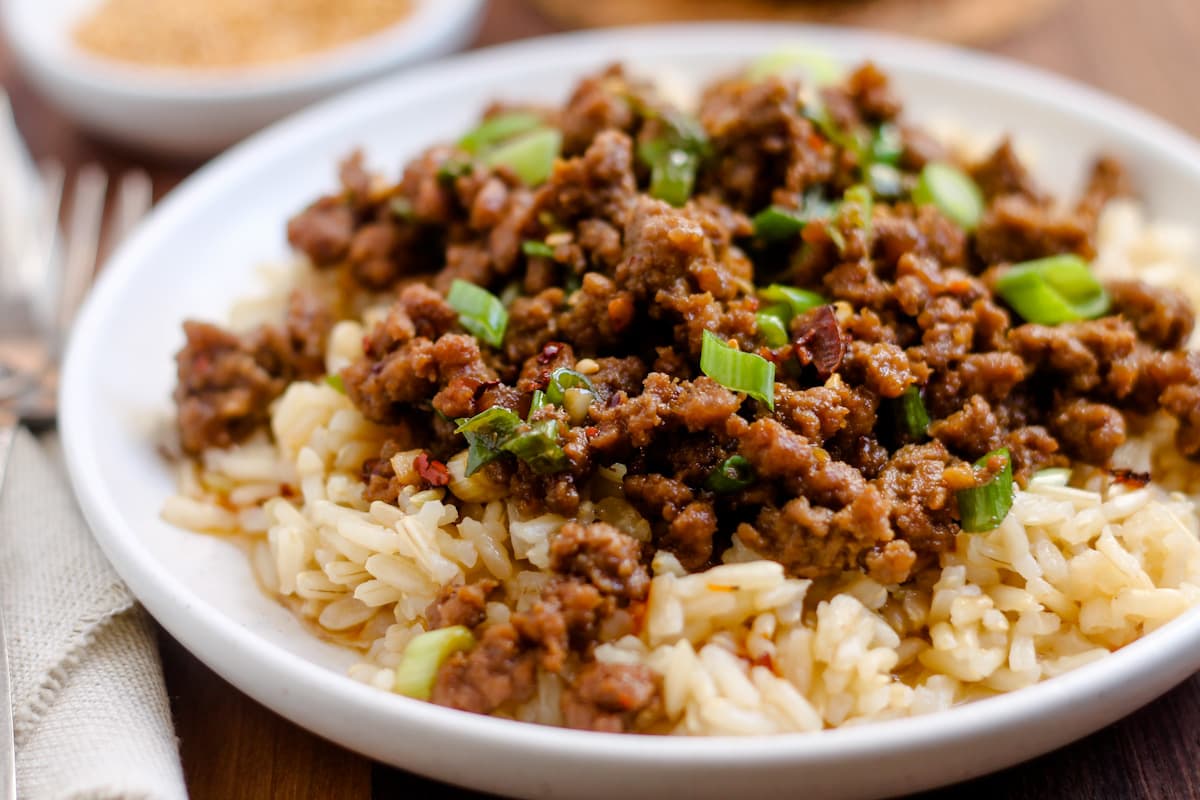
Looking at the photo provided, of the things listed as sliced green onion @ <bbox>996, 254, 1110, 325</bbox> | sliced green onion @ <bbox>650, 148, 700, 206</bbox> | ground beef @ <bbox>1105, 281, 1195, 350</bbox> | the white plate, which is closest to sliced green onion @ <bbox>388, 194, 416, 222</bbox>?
the white plate

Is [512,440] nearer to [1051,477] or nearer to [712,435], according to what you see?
[712,435]

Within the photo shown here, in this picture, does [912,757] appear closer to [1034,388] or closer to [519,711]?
[519,711]

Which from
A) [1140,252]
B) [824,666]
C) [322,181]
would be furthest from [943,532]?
[322,181]

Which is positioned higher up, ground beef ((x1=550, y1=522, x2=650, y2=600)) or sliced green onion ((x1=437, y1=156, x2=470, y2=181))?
sliced green onion ((x1=437, y1=156, x2=470, y2=181))

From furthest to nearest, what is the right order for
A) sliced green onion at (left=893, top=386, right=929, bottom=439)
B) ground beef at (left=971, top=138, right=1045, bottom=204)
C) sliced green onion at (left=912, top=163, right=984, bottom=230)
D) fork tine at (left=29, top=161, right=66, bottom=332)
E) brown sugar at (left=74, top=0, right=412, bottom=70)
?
brown sugar at (left=74, top=0, right=412, bottom=70)
fork tine at (left=29, top=161, right=66, bottom=332)
ground beef at (left=971, top=138, right=1045, bottom=204)
sliced green onion at (left=912, top=163, right=984, bottom=230)
sliced green onion at (left=893, top=386, right=929, bottom=439)

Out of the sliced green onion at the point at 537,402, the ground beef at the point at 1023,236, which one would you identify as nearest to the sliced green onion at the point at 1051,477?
the ground beef at the point at 1023,236

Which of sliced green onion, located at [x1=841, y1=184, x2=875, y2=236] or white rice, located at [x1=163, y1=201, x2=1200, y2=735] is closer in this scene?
white rice, located at [x1=163, y1=201, x2=1200, y2=735]

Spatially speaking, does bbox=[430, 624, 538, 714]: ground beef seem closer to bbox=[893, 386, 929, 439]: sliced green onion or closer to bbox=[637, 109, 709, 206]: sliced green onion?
bbox=[893, 386, 929, 439]: sliced green onion

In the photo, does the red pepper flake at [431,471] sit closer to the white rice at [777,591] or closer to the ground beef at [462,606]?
the white rice at [777,591]
